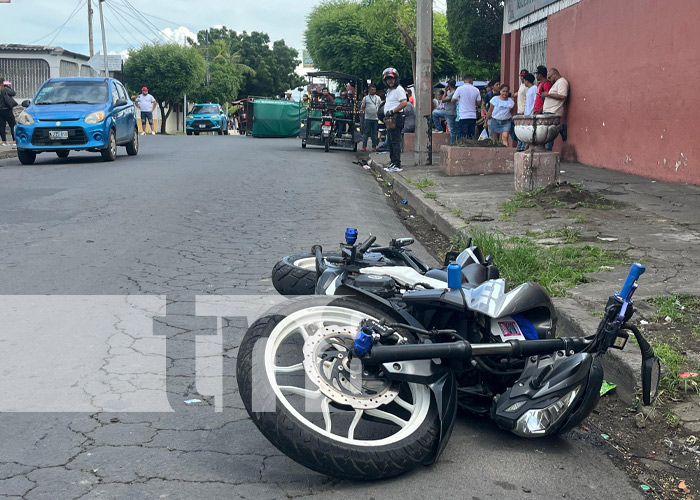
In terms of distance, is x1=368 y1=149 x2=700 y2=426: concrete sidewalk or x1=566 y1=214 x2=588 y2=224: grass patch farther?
x1=566 y1=214 x2=588 y2=224: grass patch

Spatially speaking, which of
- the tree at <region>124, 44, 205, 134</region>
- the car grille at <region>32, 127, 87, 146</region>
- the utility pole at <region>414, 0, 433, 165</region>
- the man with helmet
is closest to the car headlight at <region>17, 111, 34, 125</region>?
the car grille at <region>32, 127, 87, 146</region>

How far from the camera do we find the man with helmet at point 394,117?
1499cm

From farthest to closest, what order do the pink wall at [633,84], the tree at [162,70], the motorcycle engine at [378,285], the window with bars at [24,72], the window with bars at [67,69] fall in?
the tree at [162,70] < the window with bars at [67,69] < the window with bars at [24,72] < the pink wall at [633,84] < the motorcycle engine at [378,285]

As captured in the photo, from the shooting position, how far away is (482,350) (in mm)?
2996

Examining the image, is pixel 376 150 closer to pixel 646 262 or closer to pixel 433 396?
pixel 646 262

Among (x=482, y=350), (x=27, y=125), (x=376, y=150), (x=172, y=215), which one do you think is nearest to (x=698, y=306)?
(x=482, y=350)

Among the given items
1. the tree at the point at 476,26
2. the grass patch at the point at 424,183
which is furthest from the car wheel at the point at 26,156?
the tree at the point at 476,26

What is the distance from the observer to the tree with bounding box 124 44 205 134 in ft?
190

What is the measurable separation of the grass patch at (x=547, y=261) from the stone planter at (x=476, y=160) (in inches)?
258

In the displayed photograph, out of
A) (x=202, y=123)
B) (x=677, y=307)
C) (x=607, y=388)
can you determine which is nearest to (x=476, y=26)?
(x=202, y=123)

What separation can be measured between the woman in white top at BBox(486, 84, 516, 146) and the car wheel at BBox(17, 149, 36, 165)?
30.0ft

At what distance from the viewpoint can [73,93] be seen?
54.0 feet

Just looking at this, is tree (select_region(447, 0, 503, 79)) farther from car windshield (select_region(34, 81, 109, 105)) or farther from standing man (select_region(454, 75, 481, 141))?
car windshield (select_region(34, 81, 109, 105))

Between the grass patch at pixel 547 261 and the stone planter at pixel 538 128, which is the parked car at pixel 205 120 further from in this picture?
the grass patch at pixel 547 261
